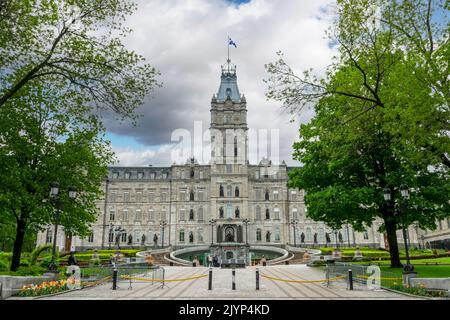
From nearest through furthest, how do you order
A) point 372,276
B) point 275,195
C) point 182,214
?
point 372,276, point 182,214, point 275,195

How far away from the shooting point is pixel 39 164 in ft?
80.1

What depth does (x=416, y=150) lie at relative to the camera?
18.5 m

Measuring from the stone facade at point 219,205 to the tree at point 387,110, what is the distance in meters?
42.8

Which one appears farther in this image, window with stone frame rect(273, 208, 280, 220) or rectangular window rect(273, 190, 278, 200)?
rectangular window rect(273, 190, 278, 200)

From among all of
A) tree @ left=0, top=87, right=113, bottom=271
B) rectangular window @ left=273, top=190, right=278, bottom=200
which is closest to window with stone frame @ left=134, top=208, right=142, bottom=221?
rectangular window @ left=273, top=190, right=278, bottom=200

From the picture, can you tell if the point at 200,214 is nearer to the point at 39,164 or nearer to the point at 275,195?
the point at 275,195

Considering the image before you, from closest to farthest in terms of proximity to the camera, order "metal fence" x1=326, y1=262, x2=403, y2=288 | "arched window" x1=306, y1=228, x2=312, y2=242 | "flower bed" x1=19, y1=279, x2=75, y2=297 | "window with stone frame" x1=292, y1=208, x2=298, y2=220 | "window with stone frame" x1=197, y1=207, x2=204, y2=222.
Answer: "flower bed" x1=19, y1=279, x2=75, y2=297 < "metal fence" x1=326, y1=262, x2=403, y2=288 < "arched window" x1=306, y1=228, x2=312, y2=242 < "window with stone frame" x1=197, y1=207, x2=204, y2=222 < "window with stone frame" x1=292, y1=208, x2=298, y2=220

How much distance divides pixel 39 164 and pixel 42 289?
1103 cm

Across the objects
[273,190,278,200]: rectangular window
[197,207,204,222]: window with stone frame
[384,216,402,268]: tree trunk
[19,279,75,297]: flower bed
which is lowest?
[19,279,75,297]: flower bed

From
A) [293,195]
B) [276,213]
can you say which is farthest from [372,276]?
[293,195]

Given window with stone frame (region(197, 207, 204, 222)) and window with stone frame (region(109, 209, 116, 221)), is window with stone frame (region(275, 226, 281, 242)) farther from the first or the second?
window with stone frame (region(109, 209, 116, 221))

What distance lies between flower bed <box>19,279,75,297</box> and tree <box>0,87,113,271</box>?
6518 millimetres

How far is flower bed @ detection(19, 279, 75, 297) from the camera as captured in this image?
15117 millimetres
